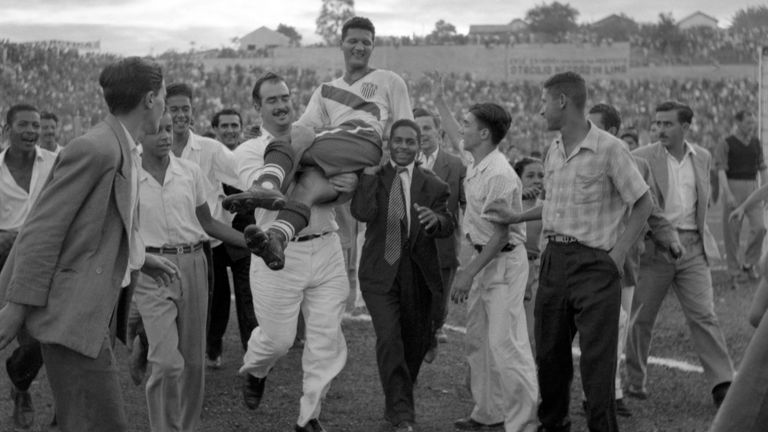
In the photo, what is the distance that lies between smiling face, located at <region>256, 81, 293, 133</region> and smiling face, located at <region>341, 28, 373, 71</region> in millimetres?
524

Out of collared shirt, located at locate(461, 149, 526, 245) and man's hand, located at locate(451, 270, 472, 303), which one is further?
collared shirt, located at locate(461, 149, 526, 245)

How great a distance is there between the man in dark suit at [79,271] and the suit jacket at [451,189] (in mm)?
5014

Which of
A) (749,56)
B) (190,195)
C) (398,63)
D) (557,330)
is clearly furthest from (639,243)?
(749,56)

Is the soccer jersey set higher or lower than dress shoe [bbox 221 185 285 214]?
higher

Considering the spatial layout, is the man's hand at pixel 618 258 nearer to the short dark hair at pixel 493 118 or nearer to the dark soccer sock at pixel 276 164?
the short dark hair at pixel 493 118

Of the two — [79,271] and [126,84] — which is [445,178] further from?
[79,271]

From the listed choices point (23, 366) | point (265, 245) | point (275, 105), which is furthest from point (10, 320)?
point (275, 105)

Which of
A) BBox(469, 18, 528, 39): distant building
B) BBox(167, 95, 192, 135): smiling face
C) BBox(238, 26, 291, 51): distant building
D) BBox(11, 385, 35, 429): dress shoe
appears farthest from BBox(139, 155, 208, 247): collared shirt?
BBox(469, 18, 528, 39): distant building

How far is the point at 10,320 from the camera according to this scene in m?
4.73

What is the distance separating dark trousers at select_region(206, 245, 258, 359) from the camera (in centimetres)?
988

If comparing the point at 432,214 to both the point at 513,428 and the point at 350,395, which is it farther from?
the point at 350,395

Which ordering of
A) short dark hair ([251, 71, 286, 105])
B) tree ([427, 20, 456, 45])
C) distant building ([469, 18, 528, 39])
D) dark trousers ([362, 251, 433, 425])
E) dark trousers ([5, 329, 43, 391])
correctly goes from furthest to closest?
distant building ([469, 18, 528, 39]) < tree ([427, 20, 456, 45]) < short dark hair ([251, 71, 286, 105]) < dark trousers ([362, 251, 433, 425]) < dark trousers ([5, 329, 43, 391])

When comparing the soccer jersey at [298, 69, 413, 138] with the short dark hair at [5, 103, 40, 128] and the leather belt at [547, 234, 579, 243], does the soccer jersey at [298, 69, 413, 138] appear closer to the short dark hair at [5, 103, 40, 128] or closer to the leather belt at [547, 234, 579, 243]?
the leather belt at [547, 234, 579, 243]

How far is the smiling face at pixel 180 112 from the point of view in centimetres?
927
